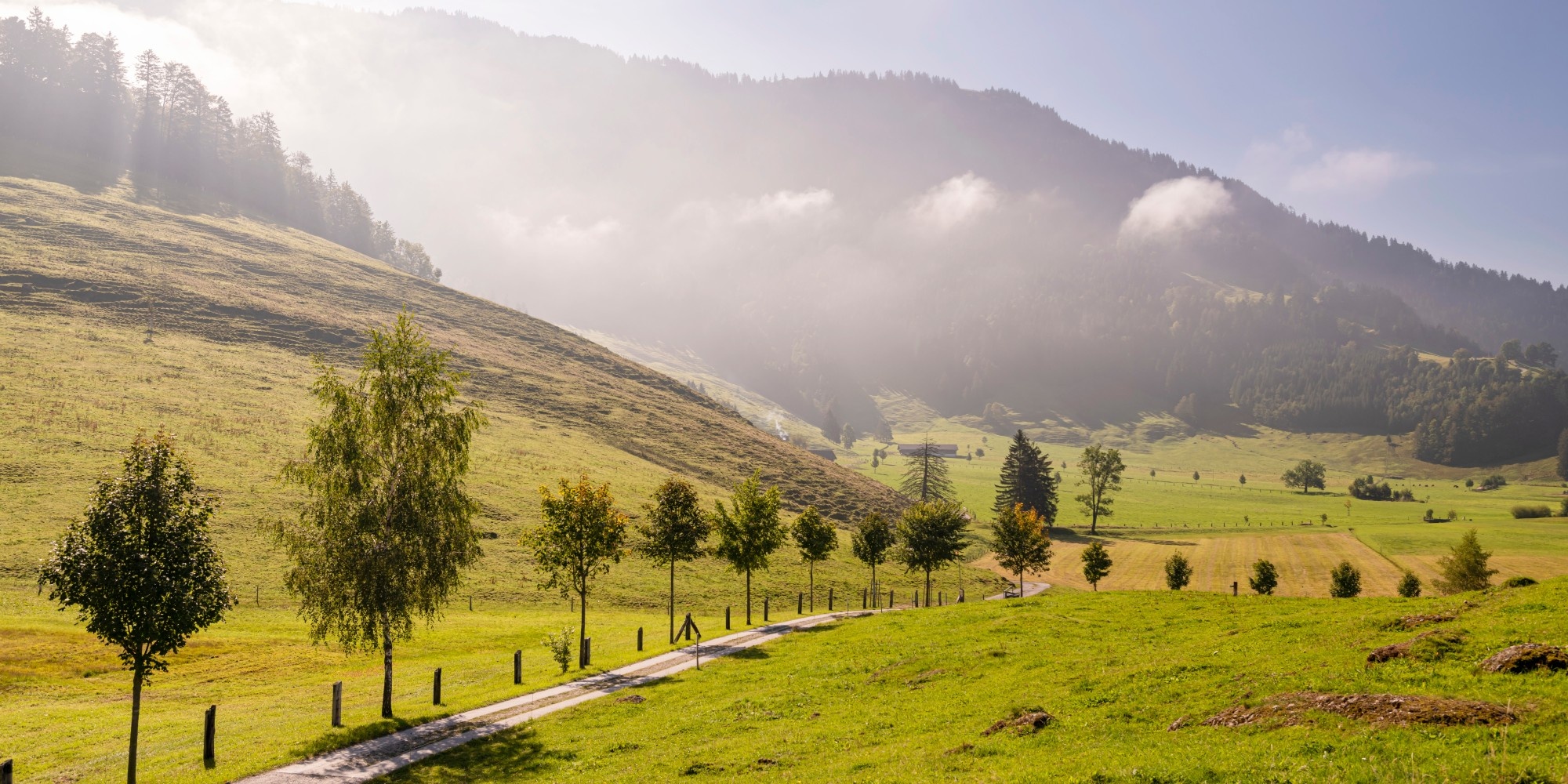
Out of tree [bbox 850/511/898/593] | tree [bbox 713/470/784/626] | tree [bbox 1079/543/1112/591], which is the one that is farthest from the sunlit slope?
tree [bbox 1079/543/1112/591]

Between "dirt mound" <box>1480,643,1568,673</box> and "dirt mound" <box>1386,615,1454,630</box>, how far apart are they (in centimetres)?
606

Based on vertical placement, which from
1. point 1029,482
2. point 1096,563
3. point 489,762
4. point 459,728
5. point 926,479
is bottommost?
point 1096,563

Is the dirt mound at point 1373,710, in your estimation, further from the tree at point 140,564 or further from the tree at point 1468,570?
the tree at point 1468,570

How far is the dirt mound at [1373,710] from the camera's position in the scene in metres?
12.6

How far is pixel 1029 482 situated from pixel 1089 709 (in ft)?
406

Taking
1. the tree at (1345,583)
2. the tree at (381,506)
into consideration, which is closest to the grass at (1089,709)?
the tree at (381,506)

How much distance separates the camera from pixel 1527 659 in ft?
48.7

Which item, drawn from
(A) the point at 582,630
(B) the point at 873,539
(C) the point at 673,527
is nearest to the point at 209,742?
(A) the point at 582,630

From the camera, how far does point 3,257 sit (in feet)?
456

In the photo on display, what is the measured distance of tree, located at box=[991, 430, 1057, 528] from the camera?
135 metres

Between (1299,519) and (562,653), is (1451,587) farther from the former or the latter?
(1299,519)

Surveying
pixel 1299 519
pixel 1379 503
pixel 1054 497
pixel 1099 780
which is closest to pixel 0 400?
pixel 1099 780

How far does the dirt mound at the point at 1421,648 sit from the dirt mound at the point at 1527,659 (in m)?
1.39

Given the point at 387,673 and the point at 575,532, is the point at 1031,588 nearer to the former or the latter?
the point at 575,532
